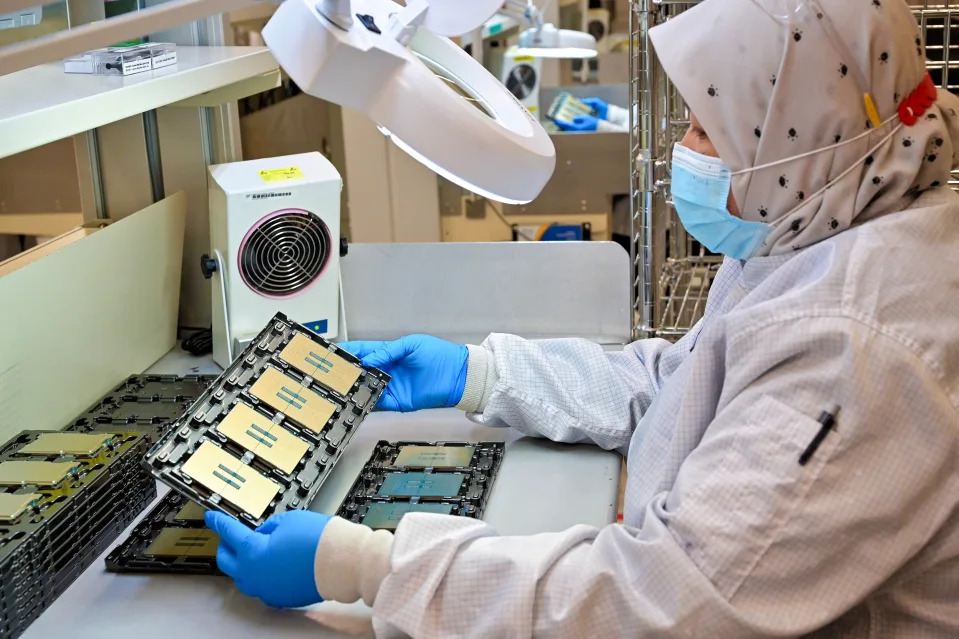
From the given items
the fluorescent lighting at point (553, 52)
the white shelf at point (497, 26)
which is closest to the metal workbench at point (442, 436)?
the fluorescent lighting at point (553, 52)

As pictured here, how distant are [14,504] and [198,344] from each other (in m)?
0.77

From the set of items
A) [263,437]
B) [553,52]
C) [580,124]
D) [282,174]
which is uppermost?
[553,52]

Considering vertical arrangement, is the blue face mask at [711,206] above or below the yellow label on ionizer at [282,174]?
above

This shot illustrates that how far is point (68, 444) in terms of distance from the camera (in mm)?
1399

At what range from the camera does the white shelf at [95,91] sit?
128cm

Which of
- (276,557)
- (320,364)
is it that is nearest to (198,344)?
(320,364)

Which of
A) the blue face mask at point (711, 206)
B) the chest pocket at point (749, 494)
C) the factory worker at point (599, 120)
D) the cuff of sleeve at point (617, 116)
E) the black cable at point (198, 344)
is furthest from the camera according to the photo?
the cuff of sleeve at point (617, 116)

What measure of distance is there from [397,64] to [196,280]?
1.18 metres

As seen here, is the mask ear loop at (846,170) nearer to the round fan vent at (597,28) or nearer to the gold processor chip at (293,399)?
the gold processor chip at (293,399)

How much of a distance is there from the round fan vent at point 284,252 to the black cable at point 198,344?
0.22m

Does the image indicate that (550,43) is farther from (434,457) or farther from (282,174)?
(434,457)

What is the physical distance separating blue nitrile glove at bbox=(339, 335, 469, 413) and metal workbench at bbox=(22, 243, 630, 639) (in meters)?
0.04

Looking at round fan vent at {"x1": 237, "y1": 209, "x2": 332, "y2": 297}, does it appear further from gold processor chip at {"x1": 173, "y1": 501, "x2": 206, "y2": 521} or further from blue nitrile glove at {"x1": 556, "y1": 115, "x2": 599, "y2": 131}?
blue nitrile glove at {"x1": 556, "y1": 115, "x2": 599, "y2": 131}

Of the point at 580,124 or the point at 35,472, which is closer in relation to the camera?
the point at 35,472
